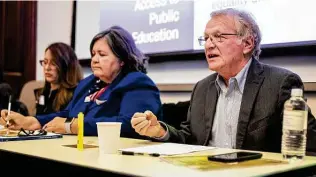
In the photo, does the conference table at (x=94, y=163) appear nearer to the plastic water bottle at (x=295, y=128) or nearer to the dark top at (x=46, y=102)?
the plastic water bottle at (x=295, y=128)

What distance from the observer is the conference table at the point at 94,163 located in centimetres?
112

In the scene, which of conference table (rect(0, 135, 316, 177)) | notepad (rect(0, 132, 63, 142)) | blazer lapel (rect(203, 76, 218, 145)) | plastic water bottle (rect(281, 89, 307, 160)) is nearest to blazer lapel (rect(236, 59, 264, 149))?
blazer lapel (rect(203, 76, 218, 145))

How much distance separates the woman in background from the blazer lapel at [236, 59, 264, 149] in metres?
1.48

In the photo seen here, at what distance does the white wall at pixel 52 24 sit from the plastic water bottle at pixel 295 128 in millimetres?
2883

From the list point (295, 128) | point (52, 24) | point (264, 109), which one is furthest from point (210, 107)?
point (52, 24)

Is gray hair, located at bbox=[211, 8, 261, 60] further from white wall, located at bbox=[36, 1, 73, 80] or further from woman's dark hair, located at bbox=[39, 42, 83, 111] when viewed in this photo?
white wall, located at bbox=[36, 1, 73, 80]

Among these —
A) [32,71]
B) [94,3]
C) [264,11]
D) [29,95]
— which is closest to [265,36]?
[264,11]

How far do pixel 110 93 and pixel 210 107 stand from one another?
22.5 inches

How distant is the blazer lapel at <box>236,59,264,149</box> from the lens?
1767 mm

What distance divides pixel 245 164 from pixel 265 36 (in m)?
1.38

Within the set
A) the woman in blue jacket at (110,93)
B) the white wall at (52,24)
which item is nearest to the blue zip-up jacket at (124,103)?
the woman in blue jacket at (110,93)

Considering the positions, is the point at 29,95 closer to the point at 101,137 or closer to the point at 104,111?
the point at 104,111

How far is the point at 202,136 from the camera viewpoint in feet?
6.29

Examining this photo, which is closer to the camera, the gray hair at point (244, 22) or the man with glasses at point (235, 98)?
the man with glasses at point (235, 98)
